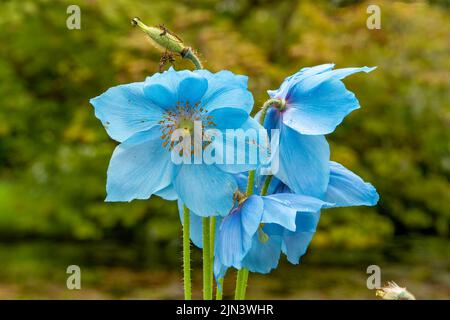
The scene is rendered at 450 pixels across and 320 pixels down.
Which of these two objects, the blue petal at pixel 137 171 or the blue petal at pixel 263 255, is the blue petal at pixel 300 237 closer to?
the blue petal at pixel 263 255

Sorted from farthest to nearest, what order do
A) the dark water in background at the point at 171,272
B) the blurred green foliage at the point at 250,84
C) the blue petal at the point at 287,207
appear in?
the dark water in background at the point at 171,272
the blurred green foliage at the point at 250,84
the blue petal at the point at 287,207

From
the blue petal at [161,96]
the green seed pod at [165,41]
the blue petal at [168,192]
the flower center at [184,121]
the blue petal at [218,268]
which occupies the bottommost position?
the blue petal at [218,268]

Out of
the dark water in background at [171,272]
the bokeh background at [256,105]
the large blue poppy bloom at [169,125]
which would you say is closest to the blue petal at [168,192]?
the large blue poppy bloom at [169,125]

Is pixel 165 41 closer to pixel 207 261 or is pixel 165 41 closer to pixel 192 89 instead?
pixel 192 89

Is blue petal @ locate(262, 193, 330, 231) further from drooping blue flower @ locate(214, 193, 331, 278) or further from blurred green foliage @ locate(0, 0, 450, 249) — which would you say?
blurred green foliage @ locate(0, 0, 450, 249)

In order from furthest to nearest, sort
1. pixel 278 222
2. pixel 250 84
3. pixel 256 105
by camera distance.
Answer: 1. pixel 256 105
2. pixel 250 84
3. pixel 278 222

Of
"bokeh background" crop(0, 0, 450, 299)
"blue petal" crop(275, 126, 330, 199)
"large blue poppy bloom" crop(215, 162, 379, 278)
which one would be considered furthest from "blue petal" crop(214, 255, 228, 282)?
"bokeh background" crop(0, 0, 450, 299)

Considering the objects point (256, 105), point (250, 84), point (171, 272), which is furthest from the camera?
point (171, 272)

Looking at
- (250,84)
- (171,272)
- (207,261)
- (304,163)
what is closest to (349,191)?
(304,163)
